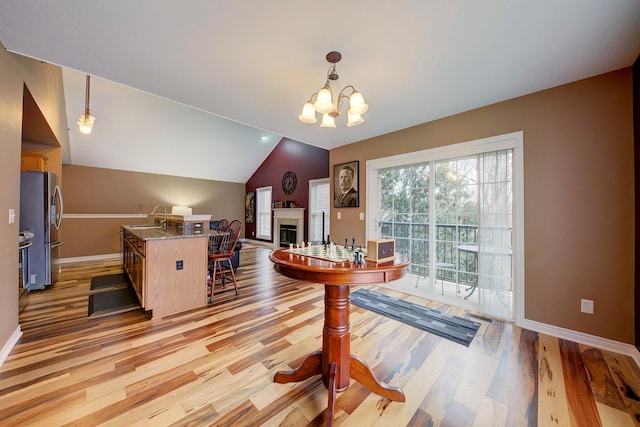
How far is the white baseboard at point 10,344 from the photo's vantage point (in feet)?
5.61

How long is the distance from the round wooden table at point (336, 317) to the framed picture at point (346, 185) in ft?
7.89

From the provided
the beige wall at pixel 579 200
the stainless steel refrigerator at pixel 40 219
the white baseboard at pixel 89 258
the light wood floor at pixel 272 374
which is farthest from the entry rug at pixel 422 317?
the white baseboard at pixel 89 258

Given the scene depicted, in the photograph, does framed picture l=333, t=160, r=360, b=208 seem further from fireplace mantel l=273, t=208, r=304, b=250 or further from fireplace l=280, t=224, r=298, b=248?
fireplace l=280, t=224, r=298, b=248

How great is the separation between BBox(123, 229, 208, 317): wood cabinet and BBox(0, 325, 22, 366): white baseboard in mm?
832

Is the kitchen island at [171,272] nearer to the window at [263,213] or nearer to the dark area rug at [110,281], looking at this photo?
the dark area rug at [110,281]

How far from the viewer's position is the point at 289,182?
6789mm

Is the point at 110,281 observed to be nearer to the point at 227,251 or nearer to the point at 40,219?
the point at 40,219

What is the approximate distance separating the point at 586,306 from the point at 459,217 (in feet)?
4.22

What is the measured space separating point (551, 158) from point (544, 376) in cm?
185

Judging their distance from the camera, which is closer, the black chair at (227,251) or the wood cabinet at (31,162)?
the wood cabinet at (31,162)

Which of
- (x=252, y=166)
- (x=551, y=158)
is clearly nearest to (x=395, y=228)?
(x=551, y=158)

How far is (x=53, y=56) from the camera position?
1875 mm

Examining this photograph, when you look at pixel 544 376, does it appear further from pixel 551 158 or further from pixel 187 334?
pixel 187 334

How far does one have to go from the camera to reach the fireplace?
21.2ft
